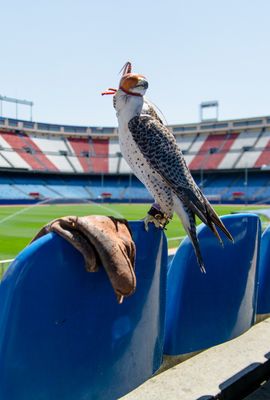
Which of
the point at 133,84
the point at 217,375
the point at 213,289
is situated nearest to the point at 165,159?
the point at 133,84

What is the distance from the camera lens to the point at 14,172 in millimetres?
47656

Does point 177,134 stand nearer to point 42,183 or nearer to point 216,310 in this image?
point 42,183

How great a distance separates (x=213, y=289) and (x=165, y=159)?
1.10m

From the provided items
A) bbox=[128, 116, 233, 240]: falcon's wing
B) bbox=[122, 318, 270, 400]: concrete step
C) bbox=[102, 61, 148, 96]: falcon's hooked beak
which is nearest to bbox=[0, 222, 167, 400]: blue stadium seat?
bbox=[122, 318, 270, 400]: concrete step

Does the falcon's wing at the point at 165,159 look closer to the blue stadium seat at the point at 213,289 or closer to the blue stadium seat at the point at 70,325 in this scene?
the blue stadium seat at the point at 70,325

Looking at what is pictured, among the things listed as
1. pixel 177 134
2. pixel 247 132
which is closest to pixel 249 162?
pixel 247 132

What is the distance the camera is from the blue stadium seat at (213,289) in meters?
2.68

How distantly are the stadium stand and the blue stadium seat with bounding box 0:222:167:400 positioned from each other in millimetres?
39843

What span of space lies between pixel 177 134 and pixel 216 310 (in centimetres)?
5340

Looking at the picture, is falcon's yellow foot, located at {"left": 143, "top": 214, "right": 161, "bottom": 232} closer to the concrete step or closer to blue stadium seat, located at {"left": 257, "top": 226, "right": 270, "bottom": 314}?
the concrete step

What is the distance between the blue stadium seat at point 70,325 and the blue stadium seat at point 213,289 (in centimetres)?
36

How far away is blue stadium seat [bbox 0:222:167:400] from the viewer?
161 centimetres

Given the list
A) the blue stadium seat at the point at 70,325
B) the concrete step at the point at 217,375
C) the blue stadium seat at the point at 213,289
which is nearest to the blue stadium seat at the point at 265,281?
the blue stadium seat at the point at 213,289

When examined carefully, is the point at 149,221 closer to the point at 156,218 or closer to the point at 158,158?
the point at 156,218
